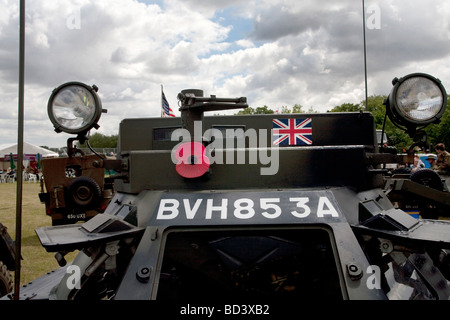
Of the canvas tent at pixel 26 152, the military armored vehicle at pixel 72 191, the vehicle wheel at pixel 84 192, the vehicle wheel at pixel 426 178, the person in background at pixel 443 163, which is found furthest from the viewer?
the canvas tent at pixel 26 152

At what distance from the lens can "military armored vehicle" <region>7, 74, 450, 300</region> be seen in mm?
2490

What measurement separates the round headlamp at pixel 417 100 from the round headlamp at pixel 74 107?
192 cm

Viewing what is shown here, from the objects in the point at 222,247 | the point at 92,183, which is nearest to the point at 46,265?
the point at 92,183

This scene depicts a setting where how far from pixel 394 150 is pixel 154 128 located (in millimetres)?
2475

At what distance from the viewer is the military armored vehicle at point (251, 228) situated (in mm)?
2490

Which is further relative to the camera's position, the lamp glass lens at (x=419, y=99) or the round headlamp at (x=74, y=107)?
the round headlamp at (x=74, y=107)

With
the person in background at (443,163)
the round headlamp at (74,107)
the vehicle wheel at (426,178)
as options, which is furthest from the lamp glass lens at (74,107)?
the person in background at (443,163)

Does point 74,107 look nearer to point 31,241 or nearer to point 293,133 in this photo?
point 293,133

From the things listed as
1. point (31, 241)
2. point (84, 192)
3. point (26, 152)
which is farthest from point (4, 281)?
point (26, 152)

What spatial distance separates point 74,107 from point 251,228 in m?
1.45

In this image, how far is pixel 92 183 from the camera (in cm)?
1055

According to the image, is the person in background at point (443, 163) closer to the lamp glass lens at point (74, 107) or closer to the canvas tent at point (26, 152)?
the lamp glass lens at point (74, 107)

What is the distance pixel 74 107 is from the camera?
122 inches
